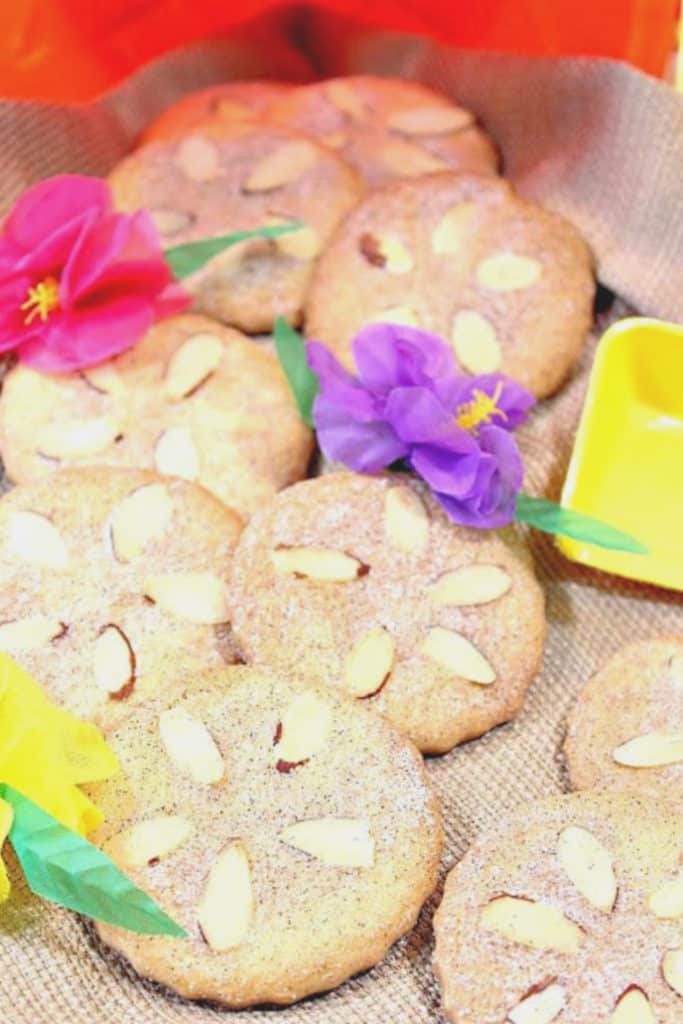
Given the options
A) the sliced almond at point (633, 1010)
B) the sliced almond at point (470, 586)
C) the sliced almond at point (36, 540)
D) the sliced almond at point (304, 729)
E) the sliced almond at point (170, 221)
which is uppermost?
the sliced almond at point (170, 221)

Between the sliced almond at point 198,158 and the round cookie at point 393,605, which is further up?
the sliced almond at point 198,158

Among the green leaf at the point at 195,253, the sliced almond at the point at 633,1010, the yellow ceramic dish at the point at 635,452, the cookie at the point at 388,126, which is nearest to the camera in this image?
the sliced almond at the point at 633,1010

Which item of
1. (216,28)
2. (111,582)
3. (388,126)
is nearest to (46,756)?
(111,582)

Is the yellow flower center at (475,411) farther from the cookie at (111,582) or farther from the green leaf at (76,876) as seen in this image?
the green leaf at (76,876)

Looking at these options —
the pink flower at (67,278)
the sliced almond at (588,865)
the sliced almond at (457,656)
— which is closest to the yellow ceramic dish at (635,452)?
the sliced almond at (457,656)

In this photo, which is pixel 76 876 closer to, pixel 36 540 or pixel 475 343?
pixel 36 540

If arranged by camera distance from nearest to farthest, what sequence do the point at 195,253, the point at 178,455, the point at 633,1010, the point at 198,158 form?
1. the point at 633,1010
2. the point at 178,455
3. the point at 195,253
4. the point at 198,158
